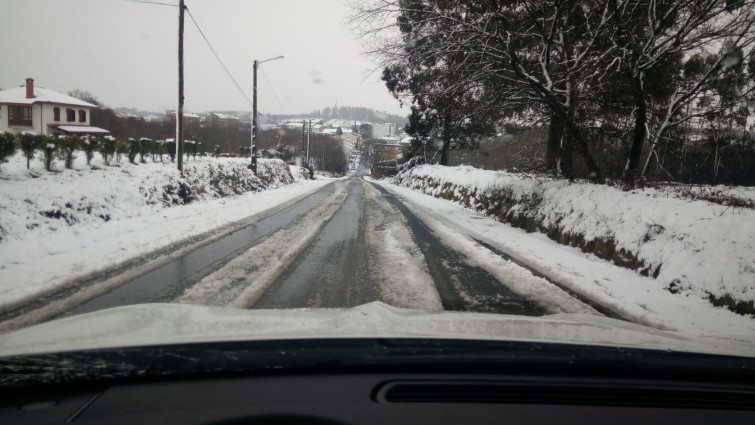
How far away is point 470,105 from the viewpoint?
503 inches

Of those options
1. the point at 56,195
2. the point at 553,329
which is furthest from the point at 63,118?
the point at 553,329

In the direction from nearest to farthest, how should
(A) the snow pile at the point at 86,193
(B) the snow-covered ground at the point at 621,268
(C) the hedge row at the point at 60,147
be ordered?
1. (B) the snow-covered ground at the point at 621,268
2. (A) the snow pile at the point at 86,193
3. (C) the hedge row at the point at 60,147

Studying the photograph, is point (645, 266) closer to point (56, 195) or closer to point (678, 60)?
point (678, 60)

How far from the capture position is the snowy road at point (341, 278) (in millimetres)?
5055

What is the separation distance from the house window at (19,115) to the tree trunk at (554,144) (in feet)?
106

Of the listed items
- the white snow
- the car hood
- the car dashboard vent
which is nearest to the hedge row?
the white snow

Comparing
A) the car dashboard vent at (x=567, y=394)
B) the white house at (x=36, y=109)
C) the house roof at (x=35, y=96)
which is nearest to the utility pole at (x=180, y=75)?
the white house at (x=36, y=109)

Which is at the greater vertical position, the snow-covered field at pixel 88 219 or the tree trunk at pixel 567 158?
the tree trunk at pixel 567 158

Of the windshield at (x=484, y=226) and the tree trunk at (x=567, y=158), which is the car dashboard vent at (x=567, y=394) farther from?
the tree trunk at (x=567, y=158)

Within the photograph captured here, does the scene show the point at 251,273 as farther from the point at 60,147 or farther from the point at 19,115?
the point at 19,115

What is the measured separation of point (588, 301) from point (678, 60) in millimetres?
8068

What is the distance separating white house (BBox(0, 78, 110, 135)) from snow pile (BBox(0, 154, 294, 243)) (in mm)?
15643

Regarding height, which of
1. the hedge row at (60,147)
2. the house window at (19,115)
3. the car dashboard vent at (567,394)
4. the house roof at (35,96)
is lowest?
the car dashboard vent at (567,394)

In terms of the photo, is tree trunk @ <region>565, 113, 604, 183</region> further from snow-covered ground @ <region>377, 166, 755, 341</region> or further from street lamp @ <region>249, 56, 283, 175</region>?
street lamp @ <region>249, 56, 283, 175</region>
